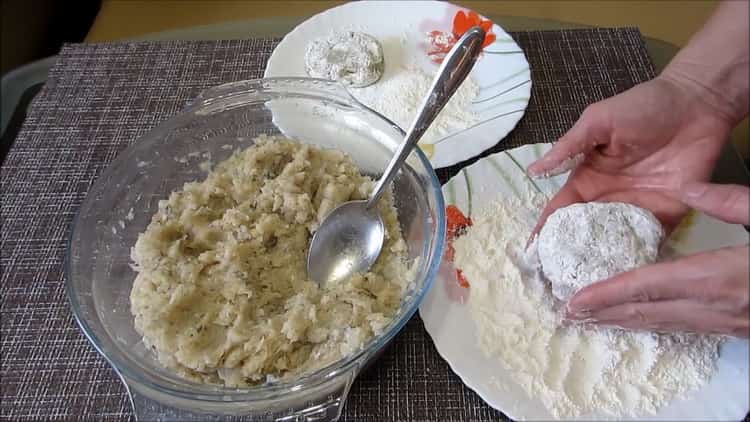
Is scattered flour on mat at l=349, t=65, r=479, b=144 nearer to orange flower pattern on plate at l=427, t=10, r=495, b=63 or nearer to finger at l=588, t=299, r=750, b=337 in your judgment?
orange flower pattern on plate at l=427, t=10, r=495, b=63

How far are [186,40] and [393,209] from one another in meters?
0.93

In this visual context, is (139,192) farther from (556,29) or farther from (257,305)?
→ (556,29)

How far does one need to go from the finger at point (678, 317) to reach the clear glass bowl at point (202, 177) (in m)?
0.30

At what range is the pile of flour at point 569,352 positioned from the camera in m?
0.96

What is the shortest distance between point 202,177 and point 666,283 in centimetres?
88

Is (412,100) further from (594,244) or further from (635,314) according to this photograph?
(635,314)

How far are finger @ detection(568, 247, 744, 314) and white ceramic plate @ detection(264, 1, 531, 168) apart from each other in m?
0.47

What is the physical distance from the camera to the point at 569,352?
3.34ft

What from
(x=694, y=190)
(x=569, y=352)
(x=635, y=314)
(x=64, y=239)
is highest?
(x=694, y=190)

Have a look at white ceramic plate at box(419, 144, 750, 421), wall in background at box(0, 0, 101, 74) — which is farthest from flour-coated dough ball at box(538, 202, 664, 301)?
wall in background at box(0, 0, 101, 74)

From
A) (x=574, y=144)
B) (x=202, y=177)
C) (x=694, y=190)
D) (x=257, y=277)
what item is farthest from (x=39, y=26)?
(x=694, y=190)

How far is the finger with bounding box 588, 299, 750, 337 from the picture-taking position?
2.96 feet

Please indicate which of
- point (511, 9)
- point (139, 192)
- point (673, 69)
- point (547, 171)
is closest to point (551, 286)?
point (547, 171)

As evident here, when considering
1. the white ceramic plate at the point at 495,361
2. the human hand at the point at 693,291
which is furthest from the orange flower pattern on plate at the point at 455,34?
the human hand at the point at 693,291
